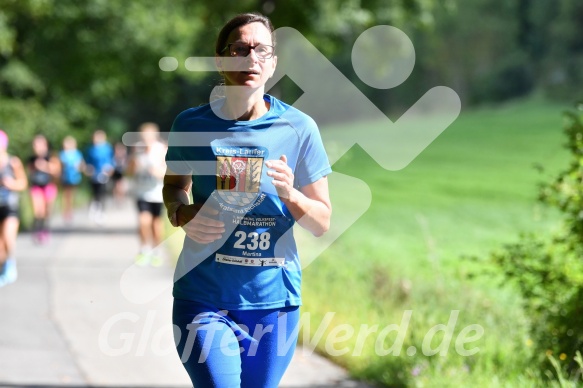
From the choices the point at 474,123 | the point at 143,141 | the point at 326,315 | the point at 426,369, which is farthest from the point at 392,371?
the point at 474,123

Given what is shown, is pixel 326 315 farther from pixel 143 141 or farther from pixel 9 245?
pixel 143 141

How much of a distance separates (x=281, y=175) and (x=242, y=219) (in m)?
0.31

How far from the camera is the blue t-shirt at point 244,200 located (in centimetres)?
403

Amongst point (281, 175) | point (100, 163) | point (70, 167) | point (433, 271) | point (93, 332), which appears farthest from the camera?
point (100, 163)

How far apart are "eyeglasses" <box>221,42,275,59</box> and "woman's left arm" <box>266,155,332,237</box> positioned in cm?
41

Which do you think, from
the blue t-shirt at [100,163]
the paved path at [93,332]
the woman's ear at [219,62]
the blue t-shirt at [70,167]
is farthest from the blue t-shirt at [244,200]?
the blue t-shirt at [100,163]

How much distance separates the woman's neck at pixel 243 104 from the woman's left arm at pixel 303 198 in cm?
23

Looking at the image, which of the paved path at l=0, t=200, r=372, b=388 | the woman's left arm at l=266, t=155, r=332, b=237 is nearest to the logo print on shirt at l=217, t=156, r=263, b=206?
the woman's left arm at l=266, t=155, r=332, b=237

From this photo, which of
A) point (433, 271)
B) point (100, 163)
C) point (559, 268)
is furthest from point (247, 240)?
point (100, 163)

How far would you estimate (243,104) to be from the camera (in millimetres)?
4094

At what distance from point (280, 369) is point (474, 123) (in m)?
62.7

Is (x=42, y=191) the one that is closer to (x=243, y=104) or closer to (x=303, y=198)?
(x=243, y=104)

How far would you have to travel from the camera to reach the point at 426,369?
6.65 meters

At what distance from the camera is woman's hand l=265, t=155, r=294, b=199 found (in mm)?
3824
